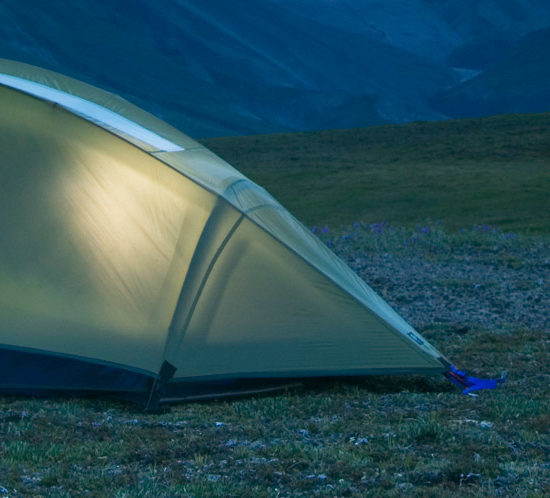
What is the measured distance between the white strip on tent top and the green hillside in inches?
766

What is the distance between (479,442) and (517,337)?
14.1 feet

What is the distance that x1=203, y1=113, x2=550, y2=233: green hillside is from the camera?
102 feet

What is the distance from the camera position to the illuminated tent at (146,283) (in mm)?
7094

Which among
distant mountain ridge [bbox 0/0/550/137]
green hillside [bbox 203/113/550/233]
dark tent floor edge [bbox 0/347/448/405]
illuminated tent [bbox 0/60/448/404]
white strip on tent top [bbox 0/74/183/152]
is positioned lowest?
dark tent floor edge [bbox 0/347/448/405]

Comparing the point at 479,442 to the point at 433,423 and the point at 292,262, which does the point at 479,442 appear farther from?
the point at 292,262

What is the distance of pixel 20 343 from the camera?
288 inches

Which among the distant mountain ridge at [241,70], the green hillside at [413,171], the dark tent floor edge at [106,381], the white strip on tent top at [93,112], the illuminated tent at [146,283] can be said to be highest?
the distant mountain ridge at [241,70]

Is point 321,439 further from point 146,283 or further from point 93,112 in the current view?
point 93,112

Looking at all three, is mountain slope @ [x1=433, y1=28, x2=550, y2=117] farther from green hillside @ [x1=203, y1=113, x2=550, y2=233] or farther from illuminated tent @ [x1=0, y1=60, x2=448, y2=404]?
illuminated tent @ [x1=0, y1=60, x2=448, y2=404]

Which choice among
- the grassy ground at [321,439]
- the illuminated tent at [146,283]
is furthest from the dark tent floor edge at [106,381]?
the grassy ground at [321,439]

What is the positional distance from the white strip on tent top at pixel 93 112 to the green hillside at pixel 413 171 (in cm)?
1944

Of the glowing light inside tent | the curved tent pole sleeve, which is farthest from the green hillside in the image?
the glowing light inside tent

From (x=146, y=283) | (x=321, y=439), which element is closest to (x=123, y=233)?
(x=146, y=283)

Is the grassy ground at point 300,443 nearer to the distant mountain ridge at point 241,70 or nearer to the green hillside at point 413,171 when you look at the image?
the green hillside at point 413,171
